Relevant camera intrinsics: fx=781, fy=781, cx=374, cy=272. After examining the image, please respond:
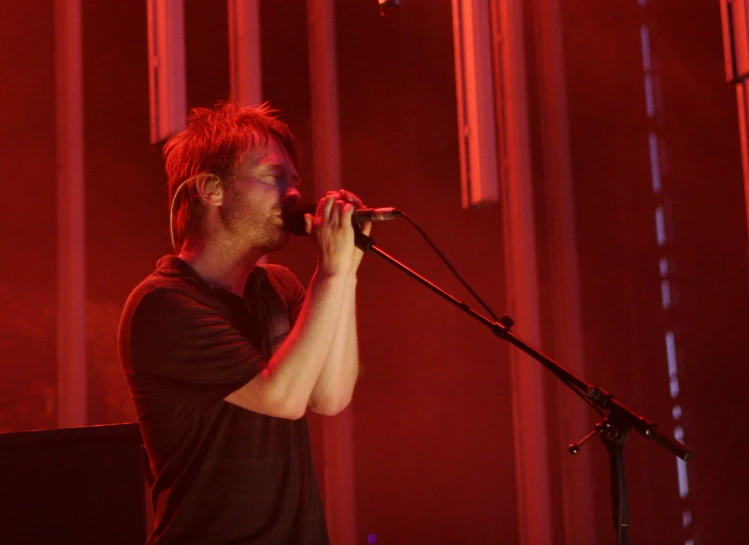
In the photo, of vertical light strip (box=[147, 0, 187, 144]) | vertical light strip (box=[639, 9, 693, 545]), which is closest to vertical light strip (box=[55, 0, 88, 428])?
vertical light strip (box=[147, 0, 187, 144])

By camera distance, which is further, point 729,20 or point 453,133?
point 453,133

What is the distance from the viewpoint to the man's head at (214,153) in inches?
64.5

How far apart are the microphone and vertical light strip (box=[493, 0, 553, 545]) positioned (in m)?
1.81

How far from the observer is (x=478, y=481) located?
324 cm

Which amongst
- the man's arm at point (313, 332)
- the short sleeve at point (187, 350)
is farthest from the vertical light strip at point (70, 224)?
the man's arm at point (313, 332)

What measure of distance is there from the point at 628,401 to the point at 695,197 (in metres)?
0.81

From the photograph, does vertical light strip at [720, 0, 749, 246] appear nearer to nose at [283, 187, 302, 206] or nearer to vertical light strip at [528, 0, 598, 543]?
vertical light strip at [528, 0, 598, 543]

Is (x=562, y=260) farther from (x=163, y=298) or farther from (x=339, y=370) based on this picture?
(x=163, y=298)

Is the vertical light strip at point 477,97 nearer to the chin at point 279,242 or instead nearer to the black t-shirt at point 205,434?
the chin at point 279,242

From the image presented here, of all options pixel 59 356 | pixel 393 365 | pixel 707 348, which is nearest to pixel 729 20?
pixel 707 348

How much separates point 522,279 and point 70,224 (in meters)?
1.74

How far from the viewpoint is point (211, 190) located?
1.63 metres

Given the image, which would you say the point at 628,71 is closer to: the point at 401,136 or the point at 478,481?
the point at 401,136

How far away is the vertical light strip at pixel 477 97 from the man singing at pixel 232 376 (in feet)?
2.56
